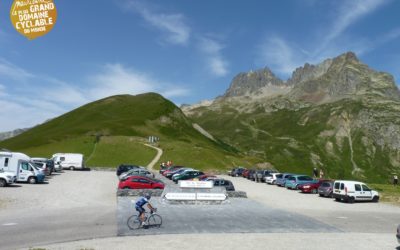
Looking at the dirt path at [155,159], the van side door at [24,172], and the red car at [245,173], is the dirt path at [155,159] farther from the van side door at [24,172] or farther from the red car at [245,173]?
the van side door at [24,172]

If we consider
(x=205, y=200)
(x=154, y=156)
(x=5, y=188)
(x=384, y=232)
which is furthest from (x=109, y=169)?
(x=384, y=232)

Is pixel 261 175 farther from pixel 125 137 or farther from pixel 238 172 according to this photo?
pixel 125 137

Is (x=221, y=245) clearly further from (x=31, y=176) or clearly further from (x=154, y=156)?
(x=154, y=156)

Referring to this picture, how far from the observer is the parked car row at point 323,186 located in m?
39.7

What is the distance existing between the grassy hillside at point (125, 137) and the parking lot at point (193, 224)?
2284 inches

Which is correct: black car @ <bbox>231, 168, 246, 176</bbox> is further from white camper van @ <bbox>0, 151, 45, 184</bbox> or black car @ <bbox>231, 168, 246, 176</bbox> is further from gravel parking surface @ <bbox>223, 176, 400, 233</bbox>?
white camper van @ <bbox>0, 151, 45, 184</bbox>

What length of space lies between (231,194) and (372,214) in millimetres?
12712

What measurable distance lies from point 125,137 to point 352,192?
85.1 meters

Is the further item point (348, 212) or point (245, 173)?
point (245, 173)

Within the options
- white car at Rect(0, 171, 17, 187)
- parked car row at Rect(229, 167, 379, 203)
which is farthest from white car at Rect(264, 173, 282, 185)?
white car at Rect(0, 171, 17, 187)

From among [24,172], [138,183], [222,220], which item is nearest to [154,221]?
[222,220]

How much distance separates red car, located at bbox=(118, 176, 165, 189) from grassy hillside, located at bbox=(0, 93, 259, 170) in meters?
49.3

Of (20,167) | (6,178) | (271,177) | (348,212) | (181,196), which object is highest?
(271,177)

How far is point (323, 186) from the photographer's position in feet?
147
